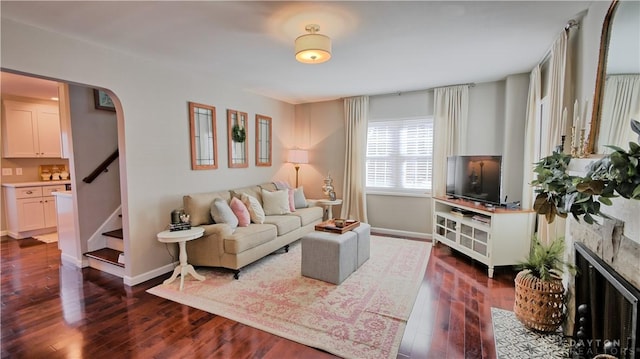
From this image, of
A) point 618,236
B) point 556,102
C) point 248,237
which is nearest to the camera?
point 618,236

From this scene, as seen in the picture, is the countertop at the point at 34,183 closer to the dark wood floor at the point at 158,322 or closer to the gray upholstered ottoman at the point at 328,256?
the dark wood floor at the point at 158,322

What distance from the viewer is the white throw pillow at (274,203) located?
4.44 metres

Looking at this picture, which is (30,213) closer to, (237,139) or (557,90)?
(237,139)

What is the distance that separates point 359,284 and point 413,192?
2456 millimetres

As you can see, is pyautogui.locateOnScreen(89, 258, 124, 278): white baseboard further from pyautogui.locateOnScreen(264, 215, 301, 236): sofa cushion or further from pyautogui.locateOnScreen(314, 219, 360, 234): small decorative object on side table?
pyautogui.locateOnScreen(314, 219, 360, 234): small decorative object on side table

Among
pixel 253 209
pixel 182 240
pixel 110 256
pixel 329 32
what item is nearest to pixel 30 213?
pixel 110 256

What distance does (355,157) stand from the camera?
5.35 metres

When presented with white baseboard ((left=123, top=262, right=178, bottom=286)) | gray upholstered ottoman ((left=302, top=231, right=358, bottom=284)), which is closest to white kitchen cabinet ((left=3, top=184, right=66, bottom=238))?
white baseboard ((left=123, top=262, right=178, bottom=286))

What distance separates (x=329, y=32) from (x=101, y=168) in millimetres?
3452

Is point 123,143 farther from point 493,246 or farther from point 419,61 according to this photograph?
point 493,246

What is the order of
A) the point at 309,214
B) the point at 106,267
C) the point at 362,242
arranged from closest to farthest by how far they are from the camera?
the point at 106,267, the point at 362,242, the point at 309,214

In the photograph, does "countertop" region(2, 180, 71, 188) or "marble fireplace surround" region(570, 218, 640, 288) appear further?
"countertop" region(2, 180, 71, 188)

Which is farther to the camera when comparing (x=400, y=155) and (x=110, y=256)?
(x=400, y=155)

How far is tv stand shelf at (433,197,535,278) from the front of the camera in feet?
10.9
